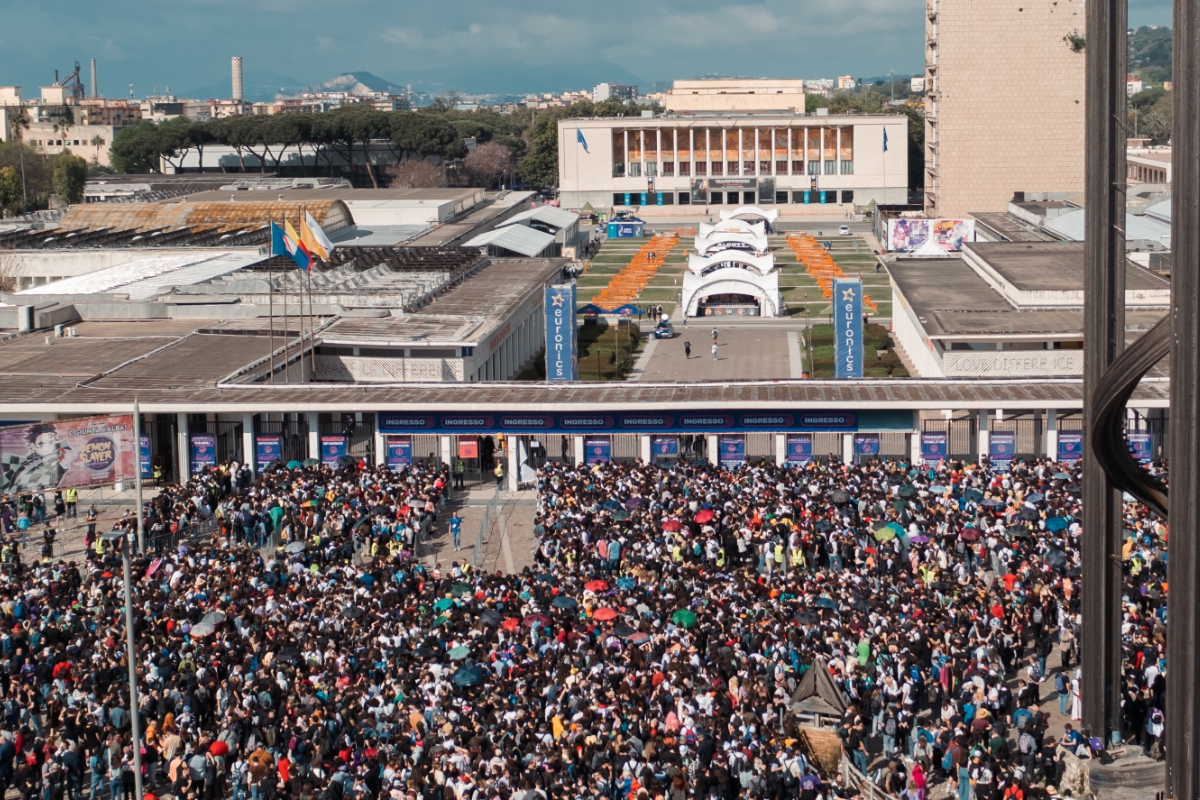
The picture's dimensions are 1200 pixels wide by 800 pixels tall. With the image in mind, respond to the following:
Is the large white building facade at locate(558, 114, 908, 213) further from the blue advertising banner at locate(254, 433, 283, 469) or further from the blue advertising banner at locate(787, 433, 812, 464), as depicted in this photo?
the blue advertising banner at locate(254, 433, 283, 469)

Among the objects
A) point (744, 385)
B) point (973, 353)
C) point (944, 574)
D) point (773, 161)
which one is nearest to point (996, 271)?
point (973, 353)

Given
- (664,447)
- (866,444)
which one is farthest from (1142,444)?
(664,447)

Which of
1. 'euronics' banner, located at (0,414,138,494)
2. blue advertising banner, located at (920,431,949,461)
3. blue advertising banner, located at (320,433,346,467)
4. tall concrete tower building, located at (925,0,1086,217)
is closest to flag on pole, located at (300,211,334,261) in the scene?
blue advertising banner, located at (320,433,346,467)

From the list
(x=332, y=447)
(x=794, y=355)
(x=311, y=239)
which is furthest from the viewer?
(x=794, y=355)

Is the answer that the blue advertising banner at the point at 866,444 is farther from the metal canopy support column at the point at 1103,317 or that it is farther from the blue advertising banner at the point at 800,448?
the metal canopy support column at the point at 1103,317

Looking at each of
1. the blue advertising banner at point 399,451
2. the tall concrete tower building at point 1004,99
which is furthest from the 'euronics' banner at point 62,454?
the tall concrete tower building at point 1004,99

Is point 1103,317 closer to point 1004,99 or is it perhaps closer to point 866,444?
point 866,444
